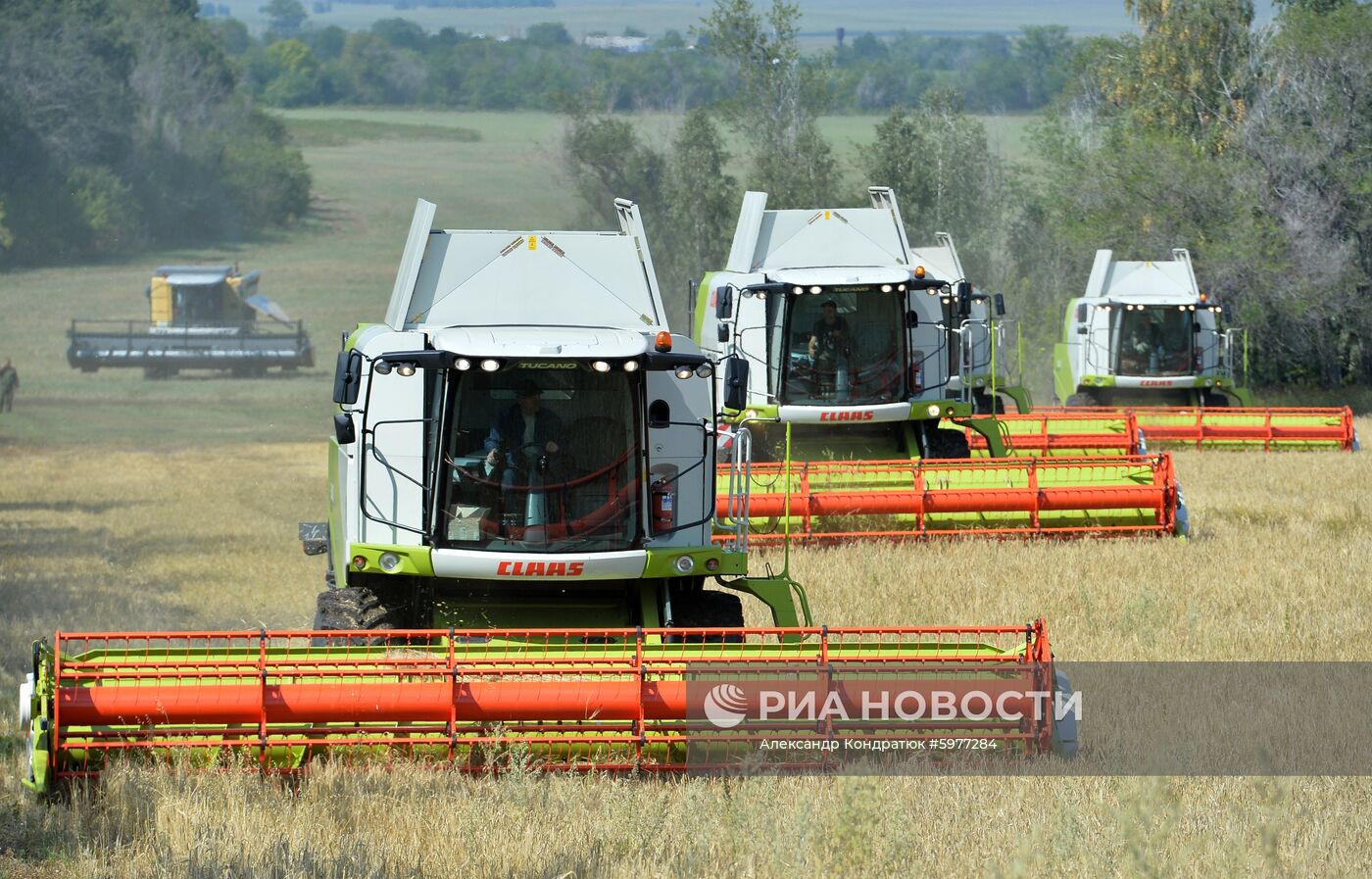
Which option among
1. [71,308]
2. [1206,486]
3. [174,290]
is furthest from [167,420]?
[1206,486]

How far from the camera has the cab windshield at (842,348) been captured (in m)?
15.9

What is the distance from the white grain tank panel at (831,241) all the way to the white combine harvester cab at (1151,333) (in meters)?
9.82

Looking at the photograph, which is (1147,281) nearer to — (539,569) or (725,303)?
(725,303)

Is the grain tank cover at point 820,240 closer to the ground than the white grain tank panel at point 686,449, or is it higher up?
higher up

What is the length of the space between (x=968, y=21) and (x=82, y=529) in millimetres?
155810

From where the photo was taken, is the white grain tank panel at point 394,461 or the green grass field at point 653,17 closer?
the white grain tank panel at point 394,461

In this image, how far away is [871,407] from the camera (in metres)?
15.8

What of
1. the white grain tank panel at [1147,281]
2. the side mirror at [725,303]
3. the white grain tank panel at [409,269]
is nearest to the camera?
the white grain tank panel at [409,269]

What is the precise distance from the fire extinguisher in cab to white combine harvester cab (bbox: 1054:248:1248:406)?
18.8m

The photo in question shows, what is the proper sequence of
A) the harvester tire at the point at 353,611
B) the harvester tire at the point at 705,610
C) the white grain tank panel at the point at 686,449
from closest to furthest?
1. the harvester tire at the point at 353,611
2. the white grain tank panel at the point at 686,449
3. the harvester tire at the point at 705,610

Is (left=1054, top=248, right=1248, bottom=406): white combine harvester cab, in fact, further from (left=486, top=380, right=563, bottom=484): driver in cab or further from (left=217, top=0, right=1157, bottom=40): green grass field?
(left=217, top=0, right=1157, bottom=40): green grass field
